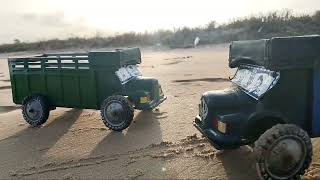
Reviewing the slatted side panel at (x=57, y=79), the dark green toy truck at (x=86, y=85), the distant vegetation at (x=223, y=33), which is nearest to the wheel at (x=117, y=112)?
the dark green toy truck at (x=86, y=85)

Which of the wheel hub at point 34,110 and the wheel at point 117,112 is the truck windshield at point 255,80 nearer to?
the wheel at point 117,112

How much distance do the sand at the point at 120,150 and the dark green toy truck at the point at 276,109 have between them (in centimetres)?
56

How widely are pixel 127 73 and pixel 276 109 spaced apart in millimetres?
4130

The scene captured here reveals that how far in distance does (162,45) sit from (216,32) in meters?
4.12

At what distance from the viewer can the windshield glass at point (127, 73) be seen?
8405mm

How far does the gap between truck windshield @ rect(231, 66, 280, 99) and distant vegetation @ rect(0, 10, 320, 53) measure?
68.2 ft

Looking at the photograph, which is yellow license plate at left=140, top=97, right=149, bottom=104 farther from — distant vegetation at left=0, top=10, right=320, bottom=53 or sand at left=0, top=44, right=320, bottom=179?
distant vegetation at left=0, top=10, right=320, bottom=53

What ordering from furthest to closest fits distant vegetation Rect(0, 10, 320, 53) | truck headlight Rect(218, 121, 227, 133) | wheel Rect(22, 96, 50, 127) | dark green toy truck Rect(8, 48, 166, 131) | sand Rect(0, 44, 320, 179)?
distant vegetation Rect(0, 10, 320, 53), wheel Rect(22, 96, 50, 127), dark green toy truck Rect(8, 48, 166, 131), sand Rect(0, 44, 320, 179), truck headlight Rect(218, 121, 227, 133)

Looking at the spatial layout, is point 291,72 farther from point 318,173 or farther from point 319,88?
point 318,173

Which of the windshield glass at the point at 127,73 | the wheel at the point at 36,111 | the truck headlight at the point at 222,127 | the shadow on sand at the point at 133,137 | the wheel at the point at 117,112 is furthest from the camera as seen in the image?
the wheel at the point at 36,111

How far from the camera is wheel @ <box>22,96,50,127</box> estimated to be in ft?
28.7

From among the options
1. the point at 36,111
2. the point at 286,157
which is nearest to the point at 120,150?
the point at 36,111

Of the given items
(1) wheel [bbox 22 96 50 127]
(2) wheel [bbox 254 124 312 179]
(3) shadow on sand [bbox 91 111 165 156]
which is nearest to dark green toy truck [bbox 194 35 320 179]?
(2) wheel [bbox 254 124 312 179]

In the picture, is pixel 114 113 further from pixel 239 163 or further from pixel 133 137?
pixel 239 163
